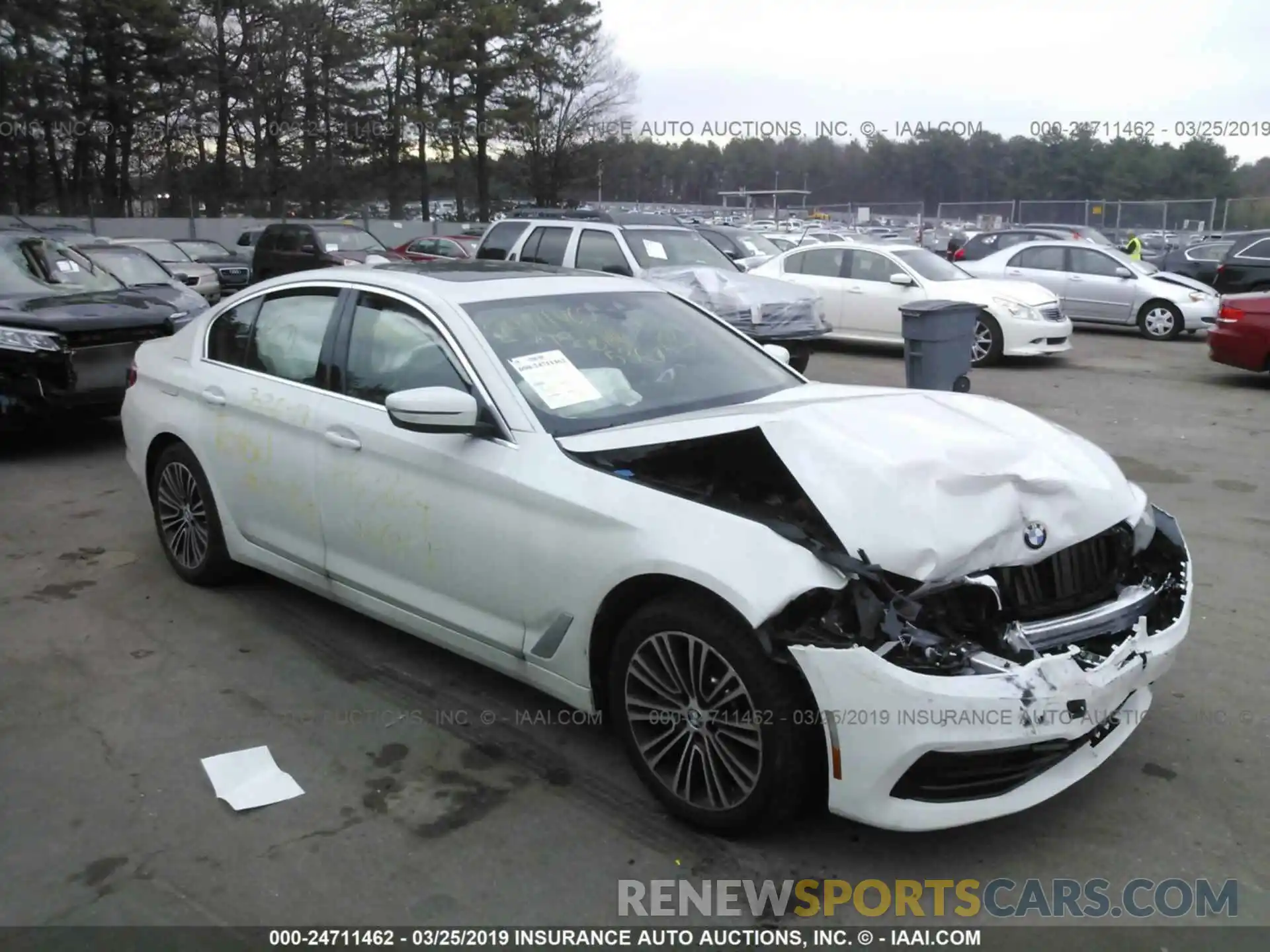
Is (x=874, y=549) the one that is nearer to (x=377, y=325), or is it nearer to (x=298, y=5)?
(x=377, y=325)

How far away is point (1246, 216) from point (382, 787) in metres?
37.1

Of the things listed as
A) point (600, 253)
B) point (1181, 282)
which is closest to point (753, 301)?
point (600, 253)

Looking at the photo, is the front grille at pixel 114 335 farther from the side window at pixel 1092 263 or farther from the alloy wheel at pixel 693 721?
the side window at pixel 1092 263

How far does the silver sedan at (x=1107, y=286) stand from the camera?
16.3 m

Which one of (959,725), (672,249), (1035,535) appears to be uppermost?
(672,249)

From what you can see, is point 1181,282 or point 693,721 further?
point 1181,282

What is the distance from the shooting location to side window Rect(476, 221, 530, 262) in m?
12.5

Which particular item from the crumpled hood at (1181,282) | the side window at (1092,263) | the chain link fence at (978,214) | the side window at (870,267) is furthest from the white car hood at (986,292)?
the chain link fence at (978,214)

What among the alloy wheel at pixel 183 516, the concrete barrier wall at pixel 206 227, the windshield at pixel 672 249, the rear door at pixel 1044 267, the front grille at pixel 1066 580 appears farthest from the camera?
the concrete barrier wall at pixel 206 227

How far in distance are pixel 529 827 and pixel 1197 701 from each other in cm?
270

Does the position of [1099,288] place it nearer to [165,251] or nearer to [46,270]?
[46,270]

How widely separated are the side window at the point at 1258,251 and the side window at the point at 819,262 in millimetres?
7067

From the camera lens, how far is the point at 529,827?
3.50m

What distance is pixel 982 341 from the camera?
13.7 metres
